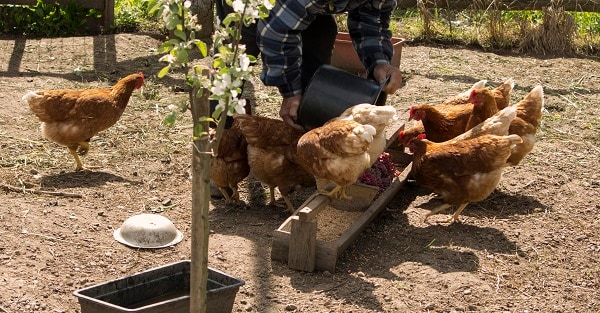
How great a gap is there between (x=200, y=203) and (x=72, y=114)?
10.1 feet

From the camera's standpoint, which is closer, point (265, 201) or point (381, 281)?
point (381, 281)

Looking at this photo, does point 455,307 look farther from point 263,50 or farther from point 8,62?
point 8,62

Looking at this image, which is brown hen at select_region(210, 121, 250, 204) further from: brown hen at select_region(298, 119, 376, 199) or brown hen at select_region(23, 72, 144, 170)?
brown hen at select_region(23, 72, 144, 170)

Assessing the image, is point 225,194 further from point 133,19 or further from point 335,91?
point 133,19

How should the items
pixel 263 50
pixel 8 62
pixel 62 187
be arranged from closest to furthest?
pixel 263 50 < pixel 62 187 < pixel 8 62

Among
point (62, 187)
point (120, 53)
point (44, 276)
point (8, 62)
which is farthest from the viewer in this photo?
point (120, 53)

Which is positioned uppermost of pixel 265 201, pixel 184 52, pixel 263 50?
pixel 184 52

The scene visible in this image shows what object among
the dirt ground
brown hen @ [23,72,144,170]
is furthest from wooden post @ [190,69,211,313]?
brown hen @ [23,72,144,170]

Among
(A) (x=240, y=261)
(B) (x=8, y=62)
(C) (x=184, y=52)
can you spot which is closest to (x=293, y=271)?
(A) (x=240, y=261)

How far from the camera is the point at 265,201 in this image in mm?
5645

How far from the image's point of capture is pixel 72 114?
5.75 meters

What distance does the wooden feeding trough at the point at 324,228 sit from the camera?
448cm

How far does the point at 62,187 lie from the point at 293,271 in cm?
185

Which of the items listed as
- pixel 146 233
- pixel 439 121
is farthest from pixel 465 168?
pixel 146 233
